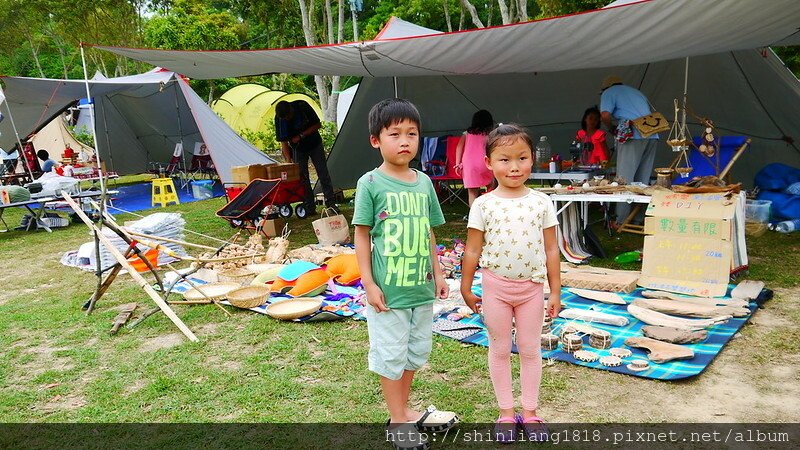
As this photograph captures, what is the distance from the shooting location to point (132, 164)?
14.1m

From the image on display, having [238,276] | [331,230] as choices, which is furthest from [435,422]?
[331,230]

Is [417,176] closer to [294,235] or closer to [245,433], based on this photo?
[245,433]

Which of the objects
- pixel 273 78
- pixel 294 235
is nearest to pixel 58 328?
pixel 294 235

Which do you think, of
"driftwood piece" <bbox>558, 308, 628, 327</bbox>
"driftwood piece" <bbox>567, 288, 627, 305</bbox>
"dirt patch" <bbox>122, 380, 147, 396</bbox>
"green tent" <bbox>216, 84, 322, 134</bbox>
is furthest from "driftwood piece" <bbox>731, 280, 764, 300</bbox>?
"green tent" <bbox>216, 84, 322, 134</bbox>

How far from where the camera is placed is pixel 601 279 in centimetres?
445

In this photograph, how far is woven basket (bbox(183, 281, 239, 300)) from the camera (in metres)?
4.52

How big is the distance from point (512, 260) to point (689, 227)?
9.03ft

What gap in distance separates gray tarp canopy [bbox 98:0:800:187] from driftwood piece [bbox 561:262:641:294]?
1.89m

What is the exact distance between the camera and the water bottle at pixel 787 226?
6031 mm

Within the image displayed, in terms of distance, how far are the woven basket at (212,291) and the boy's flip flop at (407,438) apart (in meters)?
2.52

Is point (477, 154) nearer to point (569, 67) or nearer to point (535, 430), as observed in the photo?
point (569, 67)

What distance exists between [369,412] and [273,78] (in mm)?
22140

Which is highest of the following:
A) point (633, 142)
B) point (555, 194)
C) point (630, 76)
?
point (630, 76)

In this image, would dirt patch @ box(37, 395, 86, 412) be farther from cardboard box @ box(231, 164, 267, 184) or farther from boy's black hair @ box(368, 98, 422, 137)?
cardboard box @ box(231, 164, 267, 184)
